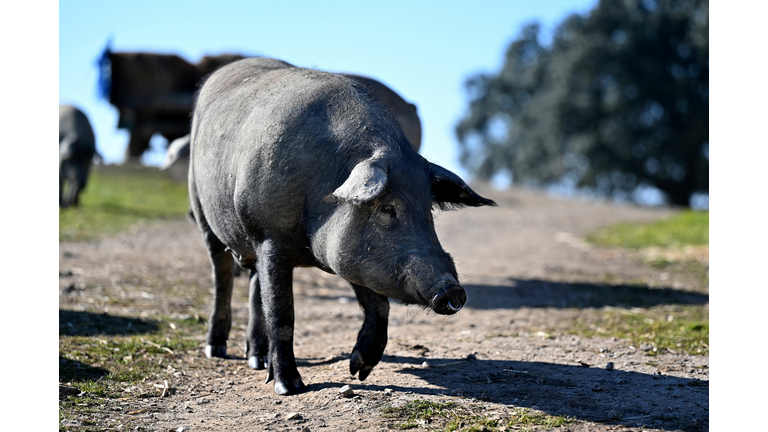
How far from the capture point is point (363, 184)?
12.7 feet

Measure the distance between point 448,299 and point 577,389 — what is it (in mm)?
1205

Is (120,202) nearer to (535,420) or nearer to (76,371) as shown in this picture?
(76,371)

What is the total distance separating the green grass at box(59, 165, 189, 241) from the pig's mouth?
872cm

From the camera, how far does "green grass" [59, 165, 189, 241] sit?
498 inches

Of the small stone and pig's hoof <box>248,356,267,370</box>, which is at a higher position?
the small stone

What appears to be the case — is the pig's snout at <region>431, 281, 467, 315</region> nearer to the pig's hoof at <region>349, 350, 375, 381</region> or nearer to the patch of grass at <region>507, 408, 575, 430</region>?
the patch of grass at <region>507, 408, 575, 430</region>

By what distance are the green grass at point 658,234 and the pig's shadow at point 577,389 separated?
906cm

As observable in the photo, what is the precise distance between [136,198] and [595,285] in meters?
12.6

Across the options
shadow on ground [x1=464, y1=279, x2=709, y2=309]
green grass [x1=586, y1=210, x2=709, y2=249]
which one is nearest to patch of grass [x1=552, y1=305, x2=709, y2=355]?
shadow on ground [x1=464, y1=279, x2=709, y2=309]

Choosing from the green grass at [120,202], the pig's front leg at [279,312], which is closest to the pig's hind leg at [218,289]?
the pig's front leg at [279,312]

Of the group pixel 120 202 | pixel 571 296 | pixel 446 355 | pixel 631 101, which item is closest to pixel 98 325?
pixel 446 355

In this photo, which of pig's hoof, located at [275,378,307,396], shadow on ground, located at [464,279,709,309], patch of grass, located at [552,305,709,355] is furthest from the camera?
shadow on ground, located at [464,279,709,309]

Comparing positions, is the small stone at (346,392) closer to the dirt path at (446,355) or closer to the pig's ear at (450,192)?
the dirt path at (446,355)

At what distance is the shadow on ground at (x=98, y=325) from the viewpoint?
593 centimetres
